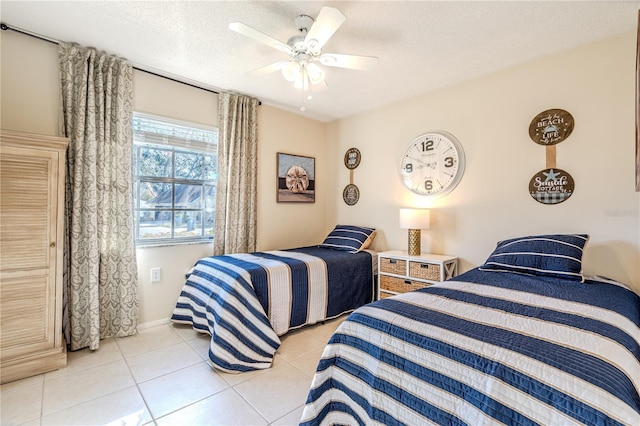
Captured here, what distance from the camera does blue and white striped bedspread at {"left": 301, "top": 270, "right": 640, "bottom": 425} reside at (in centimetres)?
83

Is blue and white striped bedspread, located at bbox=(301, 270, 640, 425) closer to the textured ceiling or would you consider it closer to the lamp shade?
the lamp shade

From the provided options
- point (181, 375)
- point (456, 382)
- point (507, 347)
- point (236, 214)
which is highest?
point (236, 214)

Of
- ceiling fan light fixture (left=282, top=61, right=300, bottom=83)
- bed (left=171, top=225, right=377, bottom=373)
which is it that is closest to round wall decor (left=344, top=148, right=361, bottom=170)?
bed (left=171, top=225, right=377, bottom=373)

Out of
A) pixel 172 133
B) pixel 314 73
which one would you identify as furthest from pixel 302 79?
pixel 172 133

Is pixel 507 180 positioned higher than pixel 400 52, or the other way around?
pixel 400 52

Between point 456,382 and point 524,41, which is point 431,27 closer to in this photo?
point 524,41

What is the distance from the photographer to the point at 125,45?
228 centimetres

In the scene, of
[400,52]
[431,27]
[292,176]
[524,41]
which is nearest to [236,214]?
[292,176]

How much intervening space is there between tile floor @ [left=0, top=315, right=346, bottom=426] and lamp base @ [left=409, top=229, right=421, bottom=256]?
1.34m

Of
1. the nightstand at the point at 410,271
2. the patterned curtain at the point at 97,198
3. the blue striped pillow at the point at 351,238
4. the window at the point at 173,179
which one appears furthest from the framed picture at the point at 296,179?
the patterned curtain at the point at 97,198

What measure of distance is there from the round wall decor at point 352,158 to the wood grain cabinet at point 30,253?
113 inches

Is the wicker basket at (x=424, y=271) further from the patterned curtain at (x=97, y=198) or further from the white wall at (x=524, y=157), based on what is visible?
the patterned curtain at (x=97, y=198)

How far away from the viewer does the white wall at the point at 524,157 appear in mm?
2064

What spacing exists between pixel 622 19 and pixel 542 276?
1.76 metres
